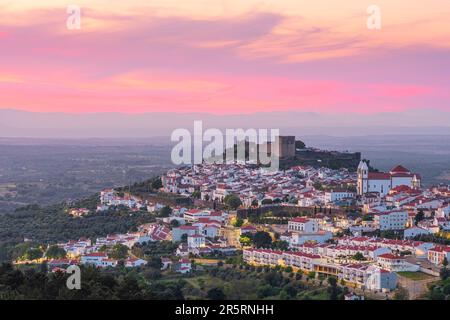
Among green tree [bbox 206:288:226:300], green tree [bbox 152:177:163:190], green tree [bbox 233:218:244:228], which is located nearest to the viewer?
green tree [bbox 206:288:226:300]

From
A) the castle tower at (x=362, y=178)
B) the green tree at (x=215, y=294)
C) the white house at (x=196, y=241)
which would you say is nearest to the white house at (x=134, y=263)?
the white house at (x=196, y=241)

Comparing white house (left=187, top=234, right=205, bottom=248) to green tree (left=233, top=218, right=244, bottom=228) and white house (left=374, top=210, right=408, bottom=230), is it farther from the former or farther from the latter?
white house (left=374, top=210, right=408, bottom=230)

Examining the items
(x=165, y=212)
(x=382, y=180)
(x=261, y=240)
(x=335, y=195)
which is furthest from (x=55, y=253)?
(x=382, y=180)

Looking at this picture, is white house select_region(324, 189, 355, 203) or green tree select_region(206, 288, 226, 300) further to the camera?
white house select_region(324, 189, 355, 203)

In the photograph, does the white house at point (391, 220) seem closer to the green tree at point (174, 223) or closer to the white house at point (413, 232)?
the white house at point (413, 232)

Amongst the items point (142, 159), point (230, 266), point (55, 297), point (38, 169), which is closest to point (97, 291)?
point (55, 297)

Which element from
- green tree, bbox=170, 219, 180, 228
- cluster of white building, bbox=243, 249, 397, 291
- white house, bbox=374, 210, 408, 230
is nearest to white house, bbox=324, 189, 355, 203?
white house, bbox=374, 210, 408, 230

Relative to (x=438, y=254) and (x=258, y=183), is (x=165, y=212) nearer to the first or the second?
(x=258, y=183)
